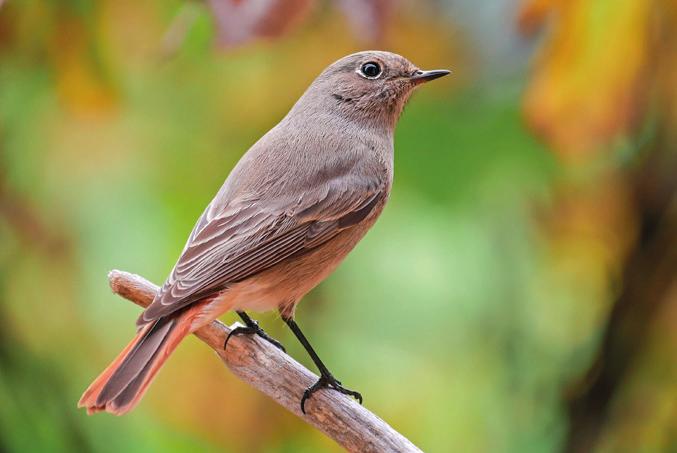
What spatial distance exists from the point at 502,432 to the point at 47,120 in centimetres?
231

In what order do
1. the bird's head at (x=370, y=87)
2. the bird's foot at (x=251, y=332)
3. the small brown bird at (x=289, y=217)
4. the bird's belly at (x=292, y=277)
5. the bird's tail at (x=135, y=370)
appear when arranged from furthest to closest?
the bird's head at (x=370, y=87), the bird's foot at (x=251, y=332), the bird's belly at (x=292, y=277), the small brown bird at (x=289, y=217), the bird's tail at (x=135, y=370)

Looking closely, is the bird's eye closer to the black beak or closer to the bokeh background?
the black beak

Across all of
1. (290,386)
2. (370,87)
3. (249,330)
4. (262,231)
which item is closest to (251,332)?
(249,330)

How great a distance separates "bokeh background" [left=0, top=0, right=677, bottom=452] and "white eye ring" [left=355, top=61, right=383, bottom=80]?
38cm

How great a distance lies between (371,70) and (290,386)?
113 cm

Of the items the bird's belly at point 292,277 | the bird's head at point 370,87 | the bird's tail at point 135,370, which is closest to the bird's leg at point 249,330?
the bird's belly at point 292,277

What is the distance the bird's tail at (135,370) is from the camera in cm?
220

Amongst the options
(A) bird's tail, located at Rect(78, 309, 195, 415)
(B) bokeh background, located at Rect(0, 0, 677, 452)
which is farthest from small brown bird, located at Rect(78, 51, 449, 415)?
(B) bokeh background, located at Rect(0, 0, 677, 452)

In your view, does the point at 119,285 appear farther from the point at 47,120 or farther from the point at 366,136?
the point at 47,120

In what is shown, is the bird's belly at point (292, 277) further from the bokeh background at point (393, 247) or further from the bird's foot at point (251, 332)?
the bokeh background at point (393, 247)

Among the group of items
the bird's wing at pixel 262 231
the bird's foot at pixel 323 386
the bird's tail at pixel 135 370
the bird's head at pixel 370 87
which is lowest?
the bird's foot at pixel 323 386

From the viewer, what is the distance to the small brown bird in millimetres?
2338

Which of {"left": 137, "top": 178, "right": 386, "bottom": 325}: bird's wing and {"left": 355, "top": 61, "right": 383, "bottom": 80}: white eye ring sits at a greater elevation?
{"left": 355, "top": 61, "right": 383, "bottom": 80}: white eye ring

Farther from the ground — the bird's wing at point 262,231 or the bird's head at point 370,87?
the bird's head at point 370,87
